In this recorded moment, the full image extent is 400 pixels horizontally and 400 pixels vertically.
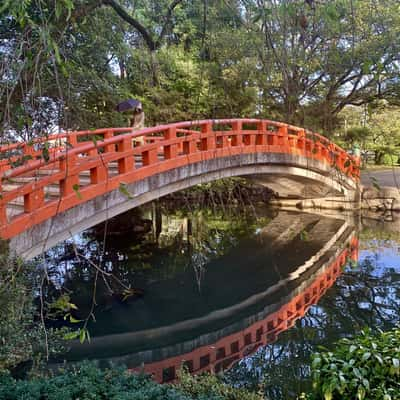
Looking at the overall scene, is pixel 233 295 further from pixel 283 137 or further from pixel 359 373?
pixel 359 373

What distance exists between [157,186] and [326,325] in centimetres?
297

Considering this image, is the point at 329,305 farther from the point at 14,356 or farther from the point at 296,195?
the point at 296,195

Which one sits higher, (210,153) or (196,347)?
(210,153)

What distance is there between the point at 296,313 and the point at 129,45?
5676mm

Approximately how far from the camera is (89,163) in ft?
16.1

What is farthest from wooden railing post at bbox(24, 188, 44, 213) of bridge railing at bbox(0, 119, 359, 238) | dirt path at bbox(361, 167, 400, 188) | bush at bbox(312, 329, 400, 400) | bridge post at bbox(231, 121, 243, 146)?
dirt path at bbox(361, 167, 400, 188)

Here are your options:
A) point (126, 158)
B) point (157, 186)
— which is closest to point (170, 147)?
point (157, 186)

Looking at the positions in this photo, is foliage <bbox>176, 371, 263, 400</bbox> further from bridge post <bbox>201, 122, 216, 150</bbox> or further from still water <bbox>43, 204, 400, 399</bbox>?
bridge post <bbox>201, 122, 216, 150</bbox>

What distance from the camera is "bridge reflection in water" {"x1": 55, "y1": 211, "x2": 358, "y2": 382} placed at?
16.1ft

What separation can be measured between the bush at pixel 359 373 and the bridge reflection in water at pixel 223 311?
Result: 2.19m

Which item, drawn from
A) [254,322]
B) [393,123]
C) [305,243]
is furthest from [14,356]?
[393,123]

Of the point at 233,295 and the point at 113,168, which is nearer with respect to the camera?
the point at 113,168

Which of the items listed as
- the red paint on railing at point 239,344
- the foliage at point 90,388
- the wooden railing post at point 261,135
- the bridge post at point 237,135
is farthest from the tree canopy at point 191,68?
the red paint on railing at point 239,344

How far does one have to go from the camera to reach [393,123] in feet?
49.4
